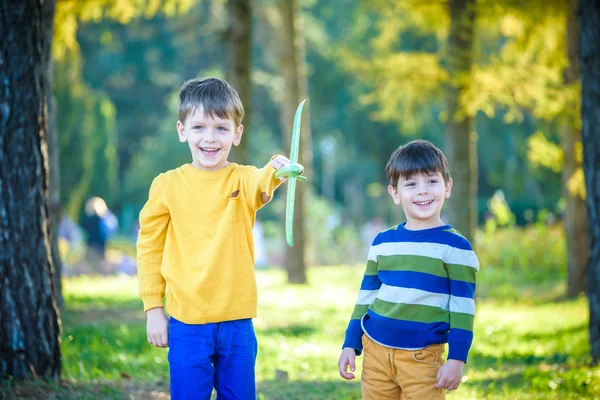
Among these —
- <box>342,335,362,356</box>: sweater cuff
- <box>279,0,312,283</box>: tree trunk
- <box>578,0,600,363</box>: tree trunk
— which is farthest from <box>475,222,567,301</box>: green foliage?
<box>342,335,362,356</box>: sweater cuff

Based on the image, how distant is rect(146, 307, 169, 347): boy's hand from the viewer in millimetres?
3229

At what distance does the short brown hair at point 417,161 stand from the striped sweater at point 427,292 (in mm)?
236

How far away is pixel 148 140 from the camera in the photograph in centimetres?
3744

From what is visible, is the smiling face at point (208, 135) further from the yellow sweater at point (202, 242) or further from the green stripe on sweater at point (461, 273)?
the green stripe on sweater at point (461, 273)

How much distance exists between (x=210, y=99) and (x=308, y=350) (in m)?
4.19

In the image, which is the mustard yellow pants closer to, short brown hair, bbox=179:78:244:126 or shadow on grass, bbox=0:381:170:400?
short brown hair, bbox=179:78:244:126

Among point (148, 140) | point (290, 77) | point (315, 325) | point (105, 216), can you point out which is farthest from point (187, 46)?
point (315, 325)

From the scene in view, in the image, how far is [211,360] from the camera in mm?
3211

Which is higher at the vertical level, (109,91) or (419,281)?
(109,91)

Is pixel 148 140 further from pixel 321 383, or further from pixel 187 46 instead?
pixel 321 383

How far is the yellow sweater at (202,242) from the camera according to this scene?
3143 millimetres

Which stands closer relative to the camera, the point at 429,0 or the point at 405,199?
the point at 405,199

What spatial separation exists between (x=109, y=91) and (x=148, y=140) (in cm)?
337

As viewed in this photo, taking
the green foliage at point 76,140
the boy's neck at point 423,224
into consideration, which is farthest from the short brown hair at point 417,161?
the green foliage at point 76,140
